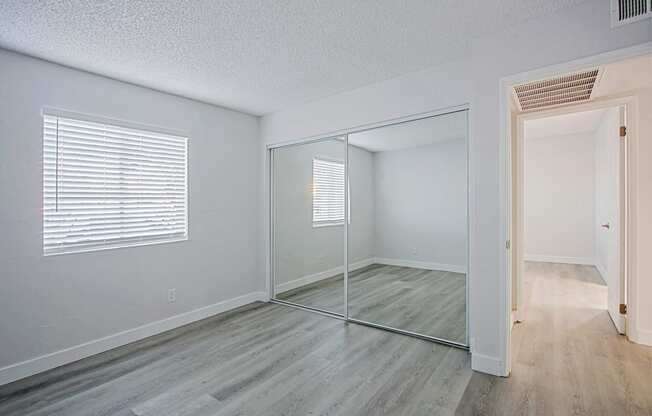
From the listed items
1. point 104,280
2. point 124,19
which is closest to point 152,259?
point 104,280

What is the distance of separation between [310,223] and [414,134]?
1671mm

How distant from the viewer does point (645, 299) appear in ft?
9.36

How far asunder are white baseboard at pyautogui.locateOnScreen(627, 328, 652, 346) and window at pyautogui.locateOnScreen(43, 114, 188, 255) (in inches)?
180

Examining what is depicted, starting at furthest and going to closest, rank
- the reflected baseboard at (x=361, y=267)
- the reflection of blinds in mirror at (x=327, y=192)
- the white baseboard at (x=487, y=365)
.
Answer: the reflection of blinds in mirror at (x=327, y=192) → the reflected baseboard at (x=361, y=267) → the white baseboard at (x=487, y=365)

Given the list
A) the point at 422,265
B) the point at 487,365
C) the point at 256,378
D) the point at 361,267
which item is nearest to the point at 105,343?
the point at 256,378

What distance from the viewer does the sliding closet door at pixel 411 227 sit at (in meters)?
2.96

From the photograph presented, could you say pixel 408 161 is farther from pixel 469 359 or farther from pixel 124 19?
pixel 124 19

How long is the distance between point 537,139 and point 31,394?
8995mm

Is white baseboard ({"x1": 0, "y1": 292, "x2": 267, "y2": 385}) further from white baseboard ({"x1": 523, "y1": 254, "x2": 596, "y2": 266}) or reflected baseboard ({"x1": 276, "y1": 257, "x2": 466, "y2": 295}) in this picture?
white baseboard ({"x1": 523, "y1": 254, "x2": 596, "y2": 266})

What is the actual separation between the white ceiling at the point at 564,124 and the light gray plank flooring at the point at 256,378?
456 centimetres

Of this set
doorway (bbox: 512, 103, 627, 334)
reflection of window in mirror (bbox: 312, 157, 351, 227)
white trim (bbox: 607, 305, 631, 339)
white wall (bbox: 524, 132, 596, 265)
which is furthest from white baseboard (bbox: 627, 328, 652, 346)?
white wall (bbox: 524, 132, 596, 265)

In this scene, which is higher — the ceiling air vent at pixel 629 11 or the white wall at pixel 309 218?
the ceiling air vent at pixel 629 11

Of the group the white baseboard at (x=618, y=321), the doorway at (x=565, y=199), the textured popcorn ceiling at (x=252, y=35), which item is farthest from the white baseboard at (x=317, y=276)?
the doorway at (x=565, y=199)

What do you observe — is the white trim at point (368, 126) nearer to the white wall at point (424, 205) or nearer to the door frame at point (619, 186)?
the white wall at point (424, 205)
